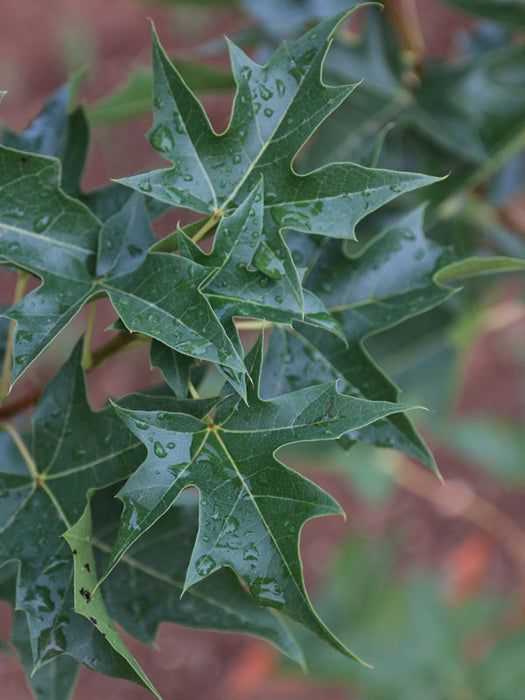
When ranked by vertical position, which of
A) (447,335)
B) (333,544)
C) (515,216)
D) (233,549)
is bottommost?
(333,544)

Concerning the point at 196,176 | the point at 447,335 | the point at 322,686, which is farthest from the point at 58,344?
the point at 196,176

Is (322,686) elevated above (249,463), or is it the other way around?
(249,463)

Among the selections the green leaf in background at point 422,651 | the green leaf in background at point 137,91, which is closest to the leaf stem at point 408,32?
the green leaf in background at point 137,91

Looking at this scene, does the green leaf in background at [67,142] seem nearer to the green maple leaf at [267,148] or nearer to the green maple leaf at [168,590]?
the green maple leaf at [267,148]

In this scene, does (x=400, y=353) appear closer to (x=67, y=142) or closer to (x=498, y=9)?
(x=498, y=9)

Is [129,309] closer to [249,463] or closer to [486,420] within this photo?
[249,463]

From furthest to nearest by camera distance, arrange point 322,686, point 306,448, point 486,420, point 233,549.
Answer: point 322,686
point 486,420
point 306,448
point 233,549

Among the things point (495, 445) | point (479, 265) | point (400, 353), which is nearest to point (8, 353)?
point (479, 265)

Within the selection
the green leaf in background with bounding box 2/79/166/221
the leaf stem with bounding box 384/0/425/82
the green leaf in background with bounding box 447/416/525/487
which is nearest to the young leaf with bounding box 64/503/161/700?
the green leaf in background with bounding box 2/79/166/221
